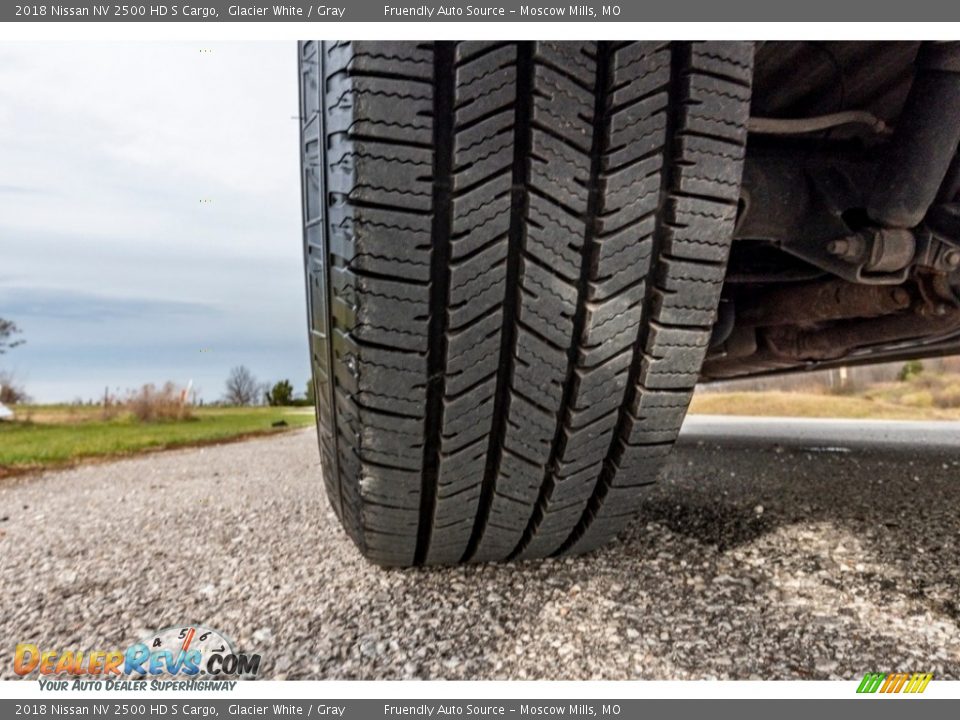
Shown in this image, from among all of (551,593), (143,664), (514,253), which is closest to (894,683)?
(551,593)

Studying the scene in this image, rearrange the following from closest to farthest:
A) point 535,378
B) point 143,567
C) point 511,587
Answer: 1. point 535,378
2. point 511,587
3. point 143,567

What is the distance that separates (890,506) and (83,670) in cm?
167

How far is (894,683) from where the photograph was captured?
2.60 feet

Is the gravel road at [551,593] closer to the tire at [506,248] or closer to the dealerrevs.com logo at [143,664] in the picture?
the dealerrevs.com logo at [143,664]

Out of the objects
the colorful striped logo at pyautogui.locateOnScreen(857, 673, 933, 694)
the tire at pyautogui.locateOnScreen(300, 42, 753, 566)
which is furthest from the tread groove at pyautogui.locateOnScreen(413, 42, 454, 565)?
the colorful striped logo at pyautogui.locateOnScreen(857, 673, 933, 694)

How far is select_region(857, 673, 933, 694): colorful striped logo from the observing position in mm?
788

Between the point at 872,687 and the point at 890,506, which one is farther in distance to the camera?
the point at 890,506

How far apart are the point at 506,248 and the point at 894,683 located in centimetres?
72

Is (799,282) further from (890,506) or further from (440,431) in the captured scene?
(440,431)

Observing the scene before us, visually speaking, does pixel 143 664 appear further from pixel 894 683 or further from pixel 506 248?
pixel 894 683

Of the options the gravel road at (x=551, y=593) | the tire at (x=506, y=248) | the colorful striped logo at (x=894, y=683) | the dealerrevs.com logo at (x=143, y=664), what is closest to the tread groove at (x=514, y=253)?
the tire at (x=506, y=248)

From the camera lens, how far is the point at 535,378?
0.83 m

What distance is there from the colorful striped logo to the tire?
394 millimetres

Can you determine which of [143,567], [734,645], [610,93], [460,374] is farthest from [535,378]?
[143,567]
